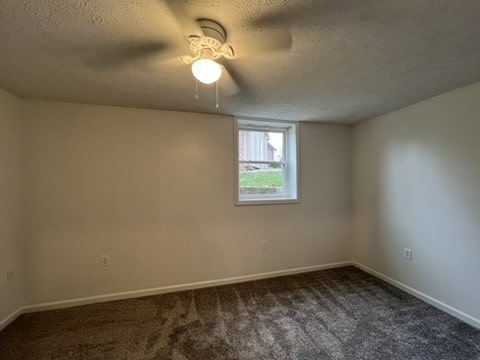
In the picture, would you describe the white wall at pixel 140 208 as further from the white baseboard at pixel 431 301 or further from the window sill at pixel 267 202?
the white baseboard at pixel 431 301

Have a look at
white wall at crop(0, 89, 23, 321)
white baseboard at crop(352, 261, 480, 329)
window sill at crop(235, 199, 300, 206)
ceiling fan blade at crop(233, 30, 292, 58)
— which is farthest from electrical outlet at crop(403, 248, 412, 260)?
white wall at crop(0, 89, 23, 321)

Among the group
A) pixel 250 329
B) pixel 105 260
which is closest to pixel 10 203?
pixel 105 260

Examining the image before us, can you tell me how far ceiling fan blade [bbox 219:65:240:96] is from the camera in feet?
6.45

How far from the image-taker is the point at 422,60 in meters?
1.75

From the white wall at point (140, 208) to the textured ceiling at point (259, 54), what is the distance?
1.26 ft

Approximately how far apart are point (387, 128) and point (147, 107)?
3.08 m

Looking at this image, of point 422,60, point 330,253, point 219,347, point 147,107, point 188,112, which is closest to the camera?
point 422,60

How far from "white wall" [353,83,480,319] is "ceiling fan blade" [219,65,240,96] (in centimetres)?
214

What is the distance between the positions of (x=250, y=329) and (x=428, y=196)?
7.76 ft

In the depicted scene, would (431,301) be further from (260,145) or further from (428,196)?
(260,145)

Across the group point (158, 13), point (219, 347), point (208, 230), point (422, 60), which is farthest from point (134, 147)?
point (422, 60)

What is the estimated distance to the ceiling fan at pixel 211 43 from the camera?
1.30m

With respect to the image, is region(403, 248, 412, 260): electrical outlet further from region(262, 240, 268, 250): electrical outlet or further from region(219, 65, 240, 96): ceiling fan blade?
region(219, 65, 240, 96): ceiling fan blade

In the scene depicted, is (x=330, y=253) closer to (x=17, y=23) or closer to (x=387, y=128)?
(x=387, y=128)
